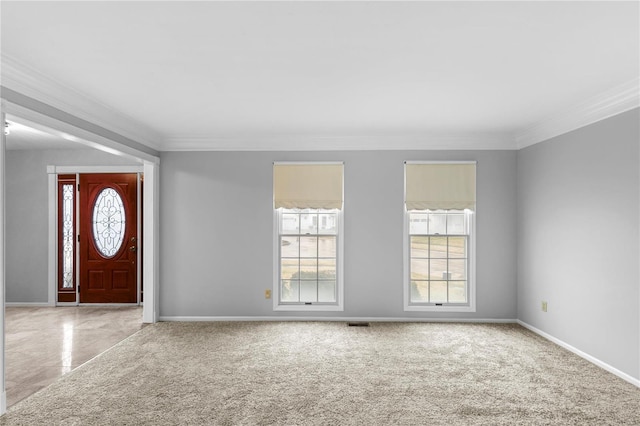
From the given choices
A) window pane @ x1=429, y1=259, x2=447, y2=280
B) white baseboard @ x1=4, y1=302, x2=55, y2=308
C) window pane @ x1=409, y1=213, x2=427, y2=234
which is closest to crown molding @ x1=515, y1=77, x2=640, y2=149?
window pane @ x1=409, y1=213, x2=427, y2=234

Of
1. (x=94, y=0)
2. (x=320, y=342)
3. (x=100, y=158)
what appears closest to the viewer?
(x=94, y=0)

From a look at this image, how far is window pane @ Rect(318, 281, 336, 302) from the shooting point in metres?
5.51

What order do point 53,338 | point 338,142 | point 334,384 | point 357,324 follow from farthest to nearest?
point 338,142 < point 357,324 < point 53,338 < point 334,384

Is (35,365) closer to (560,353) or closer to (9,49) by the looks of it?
(9,49)

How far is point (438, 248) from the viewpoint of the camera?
→ 5.50 m

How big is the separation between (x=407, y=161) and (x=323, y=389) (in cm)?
334

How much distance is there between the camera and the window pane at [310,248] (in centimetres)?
555

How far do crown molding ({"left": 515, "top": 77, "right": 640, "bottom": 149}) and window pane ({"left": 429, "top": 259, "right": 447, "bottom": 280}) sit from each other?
6.50ft

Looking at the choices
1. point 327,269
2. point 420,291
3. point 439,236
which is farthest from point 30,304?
point 439,236

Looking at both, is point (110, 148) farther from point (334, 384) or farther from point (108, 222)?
point (334, 384)

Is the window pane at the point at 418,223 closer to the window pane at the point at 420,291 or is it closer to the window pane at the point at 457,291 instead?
the window pane at the point at 420,291

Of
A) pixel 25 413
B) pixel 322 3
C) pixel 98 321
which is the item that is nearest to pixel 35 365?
pixel 25 413

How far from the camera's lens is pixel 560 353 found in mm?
4141

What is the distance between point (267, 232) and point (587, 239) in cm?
386
